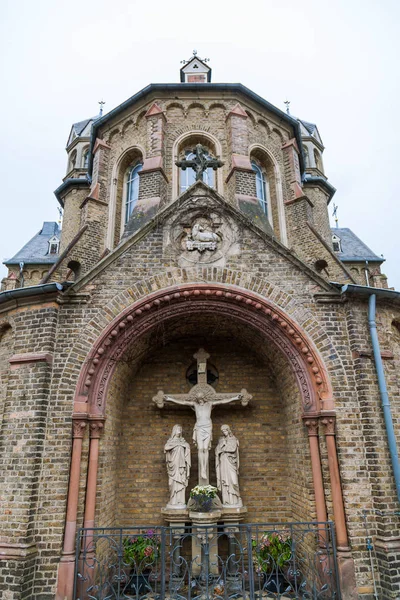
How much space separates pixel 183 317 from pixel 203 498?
352 centimetres

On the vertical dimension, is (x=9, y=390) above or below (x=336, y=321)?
below

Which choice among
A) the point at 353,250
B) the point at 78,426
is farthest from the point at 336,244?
the point at 78,426

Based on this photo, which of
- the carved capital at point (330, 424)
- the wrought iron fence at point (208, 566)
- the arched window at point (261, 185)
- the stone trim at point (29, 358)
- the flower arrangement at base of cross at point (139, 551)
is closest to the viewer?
the wrought iron fence at point (208, 566)

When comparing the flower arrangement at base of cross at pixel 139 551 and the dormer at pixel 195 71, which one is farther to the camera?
the dormer at pixel 195 71

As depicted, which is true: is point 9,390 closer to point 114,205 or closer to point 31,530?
point 31,530

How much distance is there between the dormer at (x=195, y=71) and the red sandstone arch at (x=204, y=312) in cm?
1081

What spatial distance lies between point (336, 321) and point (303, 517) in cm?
380

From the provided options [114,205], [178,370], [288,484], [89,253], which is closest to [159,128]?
[114,205]

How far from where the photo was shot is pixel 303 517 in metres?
7.74

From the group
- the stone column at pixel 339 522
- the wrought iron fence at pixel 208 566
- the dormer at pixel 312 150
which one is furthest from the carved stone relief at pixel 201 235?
the dormer at pixel 312 150

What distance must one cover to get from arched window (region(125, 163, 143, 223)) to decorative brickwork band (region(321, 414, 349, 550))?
8750 mm

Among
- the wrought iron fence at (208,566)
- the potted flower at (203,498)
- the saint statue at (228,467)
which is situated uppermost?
the saint statue at (228,467)

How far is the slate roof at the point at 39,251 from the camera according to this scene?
20.8 metres

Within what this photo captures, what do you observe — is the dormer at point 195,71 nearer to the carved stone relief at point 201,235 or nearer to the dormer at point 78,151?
the dormer at point 78,151
